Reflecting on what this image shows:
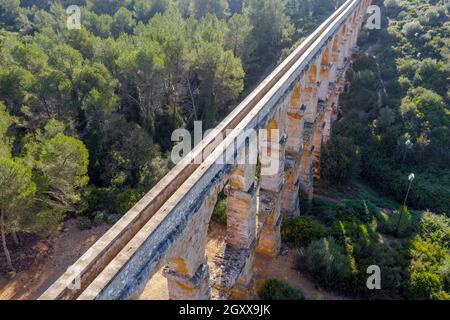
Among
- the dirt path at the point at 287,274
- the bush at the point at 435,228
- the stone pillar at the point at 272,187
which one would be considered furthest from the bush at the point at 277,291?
the bush at the point at 435,228

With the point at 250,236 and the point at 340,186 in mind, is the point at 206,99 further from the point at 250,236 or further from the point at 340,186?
the point at 250,236

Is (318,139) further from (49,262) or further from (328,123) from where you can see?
(49,262)

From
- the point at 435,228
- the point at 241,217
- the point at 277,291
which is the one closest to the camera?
the point at 241,217

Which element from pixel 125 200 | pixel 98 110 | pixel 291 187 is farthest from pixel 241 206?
pixel 98 110

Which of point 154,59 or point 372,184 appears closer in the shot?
point 154,59

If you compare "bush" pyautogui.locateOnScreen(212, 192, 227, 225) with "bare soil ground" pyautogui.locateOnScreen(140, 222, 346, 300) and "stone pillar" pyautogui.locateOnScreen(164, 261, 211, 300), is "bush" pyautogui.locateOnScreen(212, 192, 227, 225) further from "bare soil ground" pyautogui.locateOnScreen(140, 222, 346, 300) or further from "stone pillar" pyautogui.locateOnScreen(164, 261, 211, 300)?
"stone pillar" pyautogui.locateOnScreen(164, 261, 211, 300)
